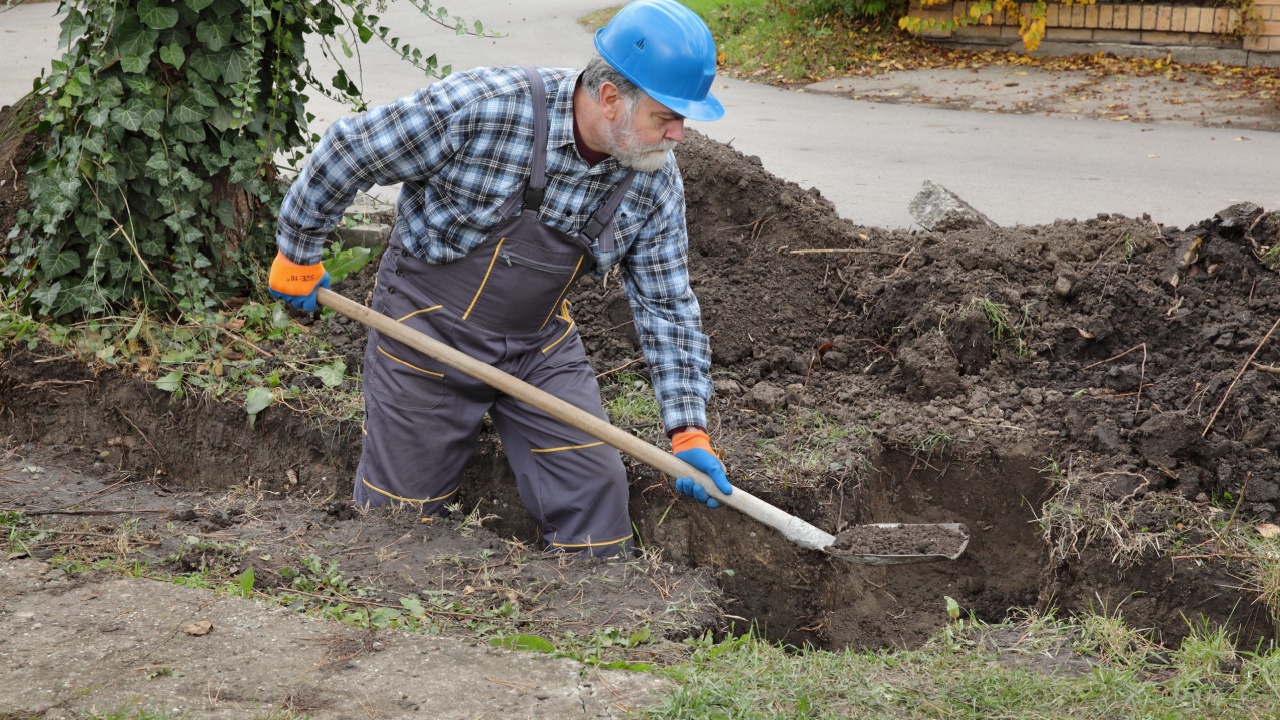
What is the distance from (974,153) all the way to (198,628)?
24.2 feet

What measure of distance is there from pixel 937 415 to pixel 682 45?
1833 millimetres

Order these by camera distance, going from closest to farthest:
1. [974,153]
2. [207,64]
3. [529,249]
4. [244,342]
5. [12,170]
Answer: [529,249] → [207,64] → [244,342] → [12,170] → [974,153]

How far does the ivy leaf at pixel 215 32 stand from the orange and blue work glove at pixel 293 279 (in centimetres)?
108

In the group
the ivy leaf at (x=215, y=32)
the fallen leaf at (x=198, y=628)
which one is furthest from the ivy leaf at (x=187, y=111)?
the fallen leaf at (x=198, y=628)

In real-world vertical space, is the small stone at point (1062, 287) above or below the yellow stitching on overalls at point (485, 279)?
below

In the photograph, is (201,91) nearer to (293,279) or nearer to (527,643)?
(293,279)

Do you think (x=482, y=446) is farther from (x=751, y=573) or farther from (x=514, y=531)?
(x=751, y=573)

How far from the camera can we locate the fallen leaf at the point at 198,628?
268cm

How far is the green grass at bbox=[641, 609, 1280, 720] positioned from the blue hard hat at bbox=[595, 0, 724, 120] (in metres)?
1.60

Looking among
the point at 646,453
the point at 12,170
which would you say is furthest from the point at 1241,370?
the point at 12,170

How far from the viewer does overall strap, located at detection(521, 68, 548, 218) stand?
327 cm

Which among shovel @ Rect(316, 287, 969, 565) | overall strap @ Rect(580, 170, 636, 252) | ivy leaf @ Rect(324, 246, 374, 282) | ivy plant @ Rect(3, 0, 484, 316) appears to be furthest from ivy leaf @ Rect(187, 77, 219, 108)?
overall strap @ Rect(580, 170, 636, 252)

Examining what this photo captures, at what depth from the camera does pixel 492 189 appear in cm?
330

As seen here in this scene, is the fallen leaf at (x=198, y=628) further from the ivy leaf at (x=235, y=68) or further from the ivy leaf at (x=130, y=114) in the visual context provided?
the ivy leaf at (x=235, y=68)
